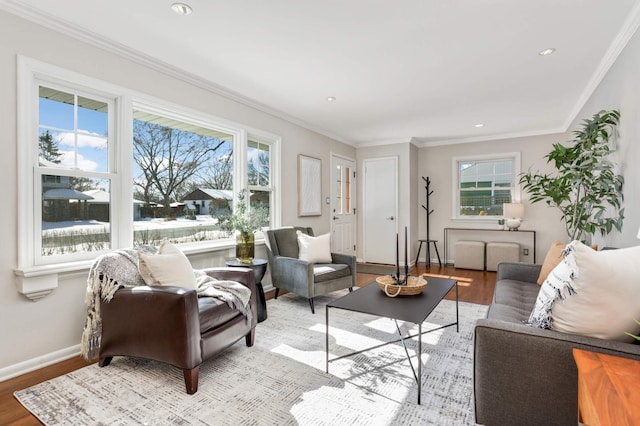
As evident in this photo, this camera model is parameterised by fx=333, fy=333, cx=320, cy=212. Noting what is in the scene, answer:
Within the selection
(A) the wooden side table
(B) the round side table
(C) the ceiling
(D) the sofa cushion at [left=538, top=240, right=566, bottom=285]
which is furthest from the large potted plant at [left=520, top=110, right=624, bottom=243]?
(B) the round side table

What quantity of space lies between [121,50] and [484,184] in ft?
19.1

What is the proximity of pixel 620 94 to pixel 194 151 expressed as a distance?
3.85 metres

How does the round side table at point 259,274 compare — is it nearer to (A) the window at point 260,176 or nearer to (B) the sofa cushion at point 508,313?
(A) the window at point 260,176

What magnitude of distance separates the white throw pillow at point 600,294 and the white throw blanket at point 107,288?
1934mm

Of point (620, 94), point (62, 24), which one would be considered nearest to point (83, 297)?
point (62, 24)

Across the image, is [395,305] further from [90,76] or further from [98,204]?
[90,76]

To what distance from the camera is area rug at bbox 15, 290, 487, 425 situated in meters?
1.74

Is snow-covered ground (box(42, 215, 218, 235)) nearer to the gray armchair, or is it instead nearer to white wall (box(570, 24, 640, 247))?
the gray armchair

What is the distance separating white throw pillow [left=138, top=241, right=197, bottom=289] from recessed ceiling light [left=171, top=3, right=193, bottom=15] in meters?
1.64

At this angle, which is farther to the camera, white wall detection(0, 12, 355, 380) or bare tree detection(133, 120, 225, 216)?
bare tree detection(133, 120, 225, 216)

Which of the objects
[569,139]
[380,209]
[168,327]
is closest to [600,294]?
[168,327]

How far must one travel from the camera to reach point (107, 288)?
2.18 metres

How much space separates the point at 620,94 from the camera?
2.68 metres

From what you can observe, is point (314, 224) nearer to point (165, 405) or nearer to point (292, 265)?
point (292, 265)
